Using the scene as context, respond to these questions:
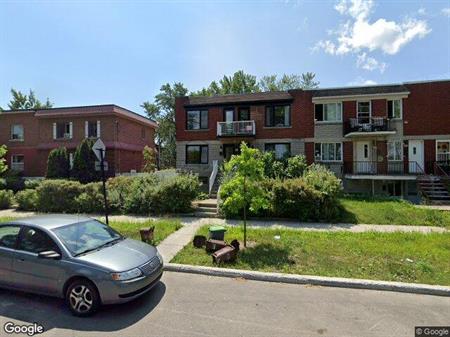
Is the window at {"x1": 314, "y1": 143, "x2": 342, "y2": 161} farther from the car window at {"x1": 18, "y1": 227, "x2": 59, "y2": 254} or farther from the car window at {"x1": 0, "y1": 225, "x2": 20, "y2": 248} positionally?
the car window at {"x1": 0, "y1": 225, "x2": 20, "y2": 248}

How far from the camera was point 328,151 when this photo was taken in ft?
73.0

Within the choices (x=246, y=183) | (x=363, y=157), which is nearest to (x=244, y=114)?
(x=363, y=157)

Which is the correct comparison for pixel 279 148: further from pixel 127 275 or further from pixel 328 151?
pixel 127 275

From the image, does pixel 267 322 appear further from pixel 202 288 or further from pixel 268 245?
pixel 268 245

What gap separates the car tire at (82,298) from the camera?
14.9ft

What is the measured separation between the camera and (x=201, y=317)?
14.9 ft

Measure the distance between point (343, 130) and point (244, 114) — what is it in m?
7.73

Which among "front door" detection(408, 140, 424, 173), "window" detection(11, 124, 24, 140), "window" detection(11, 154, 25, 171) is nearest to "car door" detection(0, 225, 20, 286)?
"front door" detection(408, 140, 424, 173)

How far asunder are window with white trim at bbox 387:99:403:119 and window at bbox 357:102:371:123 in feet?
4.87

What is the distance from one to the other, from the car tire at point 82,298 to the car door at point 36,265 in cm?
28

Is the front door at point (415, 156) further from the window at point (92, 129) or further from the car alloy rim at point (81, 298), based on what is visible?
the window at point (92, 129)

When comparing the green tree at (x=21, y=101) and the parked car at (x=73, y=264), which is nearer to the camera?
the parked car at (x=73, y=264)

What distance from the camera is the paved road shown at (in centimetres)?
415

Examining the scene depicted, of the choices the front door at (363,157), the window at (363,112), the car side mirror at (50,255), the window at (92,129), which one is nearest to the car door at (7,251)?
the car side mirror at (50,255)
